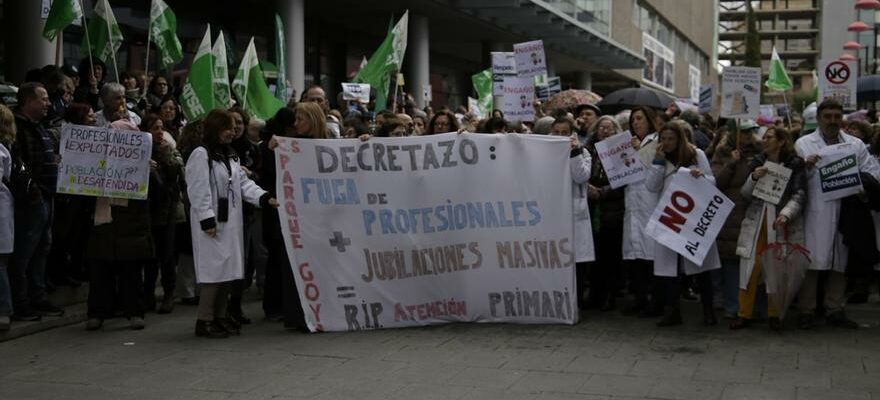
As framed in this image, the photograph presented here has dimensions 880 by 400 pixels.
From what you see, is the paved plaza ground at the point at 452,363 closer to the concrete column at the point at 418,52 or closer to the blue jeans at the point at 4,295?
the blue jeans at the point at 4,295

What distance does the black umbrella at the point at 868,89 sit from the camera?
70.9 feet

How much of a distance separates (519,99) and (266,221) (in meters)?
4.03

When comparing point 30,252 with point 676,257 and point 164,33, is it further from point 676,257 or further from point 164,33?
A: point 676,257

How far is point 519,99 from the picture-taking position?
1227cm

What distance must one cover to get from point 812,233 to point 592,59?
104ft

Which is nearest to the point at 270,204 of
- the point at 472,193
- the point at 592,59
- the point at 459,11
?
the point at 472,193

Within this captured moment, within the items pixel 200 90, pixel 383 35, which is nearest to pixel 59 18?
pixel 200 90

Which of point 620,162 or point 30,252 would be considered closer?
point 30,252

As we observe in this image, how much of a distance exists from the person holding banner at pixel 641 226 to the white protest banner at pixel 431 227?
0.86 metres

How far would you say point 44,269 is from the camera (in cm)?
934

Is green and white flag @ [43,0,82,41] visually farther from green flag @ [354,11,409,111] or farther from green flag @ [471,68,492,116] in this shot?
green flag @ [471,68,492,116]

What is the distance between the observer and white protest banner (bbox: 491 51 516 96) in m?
12.9

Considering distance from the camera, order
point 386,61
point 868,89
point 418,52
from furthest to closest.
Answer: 1. point 418,52
2. point 868,89
3. point 386,61

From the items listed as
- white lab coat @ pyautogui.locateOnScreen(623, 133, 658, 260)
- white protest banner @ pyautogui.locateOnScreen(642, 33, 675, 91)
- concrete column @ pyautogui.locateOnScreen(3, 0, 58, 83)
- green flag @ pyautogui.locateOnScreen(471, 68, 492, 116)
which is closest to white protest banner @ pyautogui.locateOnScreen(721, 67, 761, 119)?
white lab coat @ pyautogui.locateOnScreen(623, 133, 658, 260)
